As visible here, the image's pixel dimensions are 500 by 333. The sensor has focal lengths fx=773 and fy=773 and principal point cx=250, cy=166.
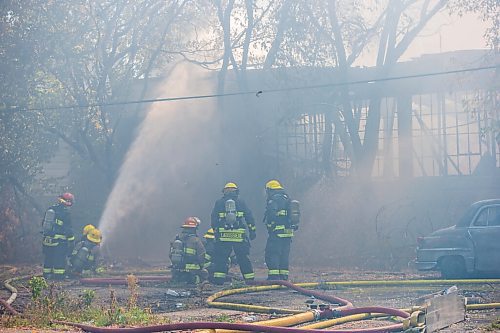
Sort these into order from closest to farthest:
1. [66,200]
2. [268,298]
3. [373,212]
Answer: [268,298] < [66,200] < [373,212]

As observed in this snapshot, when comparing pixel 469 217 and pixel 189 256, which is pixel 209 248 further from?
pixel 469 217

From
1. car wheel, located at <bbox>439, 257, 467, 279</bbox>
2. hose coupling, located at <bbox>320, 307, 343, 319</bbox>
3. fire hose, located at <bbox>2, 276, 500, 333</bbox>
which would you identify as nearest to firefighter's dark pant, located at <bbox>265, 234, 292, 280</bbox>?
fire hose, located at <bbox>2, 276, 500, 333</bbox>

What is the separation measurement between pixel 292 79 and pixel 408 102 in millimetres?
3524

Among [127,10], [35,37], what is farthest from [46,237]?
[127,10]

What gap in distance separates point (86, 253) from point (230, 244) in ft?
12.3

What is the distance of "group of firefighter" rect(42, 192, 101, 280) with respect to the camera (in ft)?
50.9

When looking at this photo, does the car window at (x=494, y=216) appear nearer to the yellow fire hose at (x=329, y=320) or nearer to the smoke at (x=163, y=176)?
the yellow fire hose at (x=329, y=320)

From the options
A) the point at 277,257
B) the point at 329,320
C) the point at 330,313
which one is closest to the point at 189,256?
the point at 277,257

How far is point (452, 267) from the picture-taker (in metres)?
13.6

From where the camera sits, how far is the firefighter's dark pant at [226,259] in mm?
13719

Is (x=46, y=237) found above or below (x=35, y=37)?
below

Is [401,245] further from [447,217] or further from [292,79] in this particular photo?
[292,79]

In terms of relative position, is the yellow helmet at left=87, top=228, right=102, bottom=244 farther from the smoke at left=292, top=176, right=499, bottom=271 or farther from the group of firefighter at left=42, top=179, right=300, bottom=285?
the smoke at left=292, top=176, right=499, bottom=271

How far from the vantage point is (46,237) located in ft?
51.1
